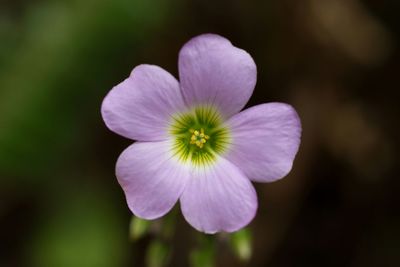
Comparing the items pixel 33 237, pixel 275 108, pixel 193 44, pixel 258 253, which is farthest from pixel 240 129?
pixel 33 237

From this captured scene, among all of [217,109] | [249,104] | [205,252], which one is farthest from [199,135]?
[249,104]

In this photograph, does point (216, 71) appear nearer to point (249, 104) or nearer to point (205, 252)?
point (205, 252)

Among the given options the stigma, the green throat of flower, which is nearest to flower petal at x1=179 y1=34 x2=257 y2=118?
Result: the green throat of flower

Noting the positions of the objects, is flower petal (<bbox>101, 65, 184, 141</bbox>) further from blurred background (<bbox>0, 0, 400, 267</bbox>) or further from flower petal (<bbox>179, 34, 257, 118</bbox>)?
blurred background (<bbox>0, 0, 400, 267</bbox>)

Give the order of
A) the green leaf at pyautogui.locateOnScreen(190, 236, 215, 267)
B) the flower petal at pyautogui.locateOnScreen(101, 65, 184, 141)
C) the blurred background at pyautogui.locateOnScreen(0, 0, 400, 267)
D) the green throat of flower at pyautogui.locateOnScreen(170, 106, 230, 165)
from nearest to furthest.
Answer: the flower petal at pyautogui.locateOnScreen(101, 65, 184, 141)
the green throat of flower at pyautogui.locateOnScreen(170, 106, 230, 165)
the green leaf at pyautogui.locateOnScreen(190, 236, 215, 267)
the blurred background at pyautogui.locateOnScreen(0, 0, 400, 267)

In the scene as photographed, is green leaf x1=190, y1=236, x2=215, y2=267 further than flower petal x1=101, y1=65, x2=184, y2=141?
Yes

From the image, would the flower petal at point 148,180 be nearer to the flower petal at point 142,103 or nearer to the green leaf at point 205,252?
the flower petal at point 142,103
